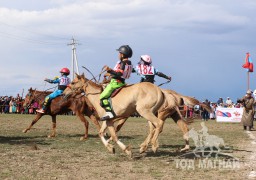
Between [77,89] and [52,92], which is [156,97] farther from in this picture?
[52,92]

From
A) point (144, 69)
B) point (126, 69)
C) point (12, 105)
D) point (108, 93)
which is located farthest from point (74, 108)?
point (12, 105)

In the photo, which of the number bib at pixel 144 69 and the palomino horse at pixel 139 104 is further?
the number bib at pixel 144 69

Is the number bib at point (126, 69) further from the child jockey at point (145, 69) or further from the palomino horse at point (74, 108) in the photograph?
the palomino horse at point (74, 108)

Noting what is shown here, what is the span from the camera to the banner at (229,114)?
121ft

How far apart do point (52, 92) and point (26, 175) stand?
10125 mm

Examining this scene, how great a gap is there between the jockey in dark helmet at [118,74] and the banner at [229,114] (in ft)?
89.9

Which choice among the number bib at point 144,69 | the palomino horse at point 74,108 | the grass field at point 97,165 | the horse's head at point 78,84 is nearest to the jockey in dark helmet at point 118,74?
the grass field at point 97,165

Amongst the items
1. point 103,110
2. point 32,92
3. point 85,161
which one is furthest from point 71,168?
point 32,92

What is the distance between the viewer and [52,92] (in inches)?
710

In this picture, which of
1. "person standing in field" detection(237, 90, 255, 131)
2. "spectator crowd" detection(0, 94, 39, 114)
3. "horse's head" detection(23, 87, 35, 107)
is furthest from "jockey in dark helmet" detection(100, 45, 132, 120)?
"spectator crowd" detection(0, 94, 39, 114)

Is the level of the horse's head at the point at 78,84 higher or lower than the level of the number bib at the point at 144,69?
lower

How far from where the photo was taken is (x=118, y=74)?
34.8ft

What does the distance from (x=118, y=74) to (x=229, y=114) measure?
1114 inches

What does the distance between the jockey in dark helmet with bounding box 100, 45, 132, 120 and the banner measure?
27400 millimetres
